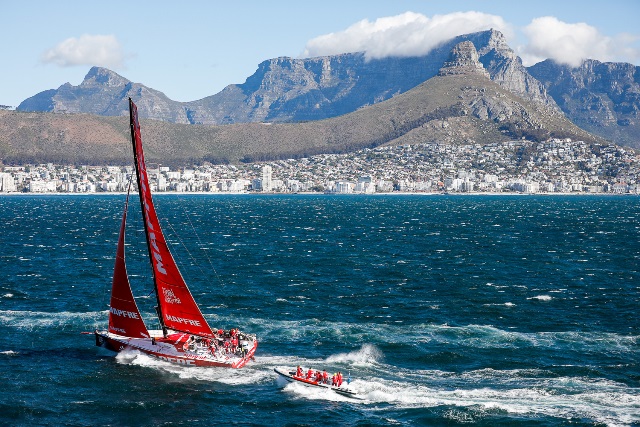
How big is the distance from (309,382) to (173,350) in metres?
11.3

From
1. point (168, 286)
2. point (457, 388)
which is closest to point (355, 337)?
point (457, 388)

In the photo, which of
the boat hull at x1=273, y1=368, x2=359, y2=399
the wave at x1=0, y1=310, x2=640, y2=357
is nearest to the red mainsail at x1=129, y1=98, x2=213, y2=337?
the wave at x1=0, y1=310, x2=640, y2=357

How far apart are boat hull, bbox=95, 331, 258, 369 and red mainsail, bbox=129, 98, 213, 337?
1190 mm

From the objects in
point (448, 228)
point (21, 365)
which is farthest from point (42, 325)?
point (448, 228)

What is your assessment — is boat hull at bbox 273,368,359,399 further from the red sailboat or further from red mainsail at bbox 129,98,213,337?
red mainsail at bbox 129,98,213,337

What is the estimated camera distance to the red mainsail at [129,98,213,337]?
58094 millimetres

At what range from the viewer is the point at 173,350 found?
189 feet

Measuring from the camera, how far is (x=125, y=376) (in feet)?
180

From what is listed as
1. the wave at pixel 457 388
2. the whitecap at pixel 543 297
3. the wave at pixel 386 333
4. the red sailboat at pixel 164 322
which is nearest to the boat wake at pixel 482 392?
the wave at pixel 457 388

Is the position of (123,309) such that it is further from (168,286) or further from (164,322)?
(168,286)

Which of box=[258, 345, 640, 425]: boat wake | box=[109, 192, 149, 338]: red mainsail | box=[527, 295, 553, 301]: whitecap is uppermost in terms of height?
box=[109, 192, 149, 338]: red mainsail

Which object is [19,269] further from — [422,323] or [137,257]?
[422,323]

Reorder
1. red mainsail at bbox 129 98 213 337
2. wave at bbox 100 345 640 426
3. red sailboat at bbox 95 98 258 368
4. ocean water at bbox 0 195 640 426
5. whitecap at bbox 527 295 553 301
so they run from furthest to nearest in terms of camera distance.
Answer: whitecap at bbox 527 295 553 301 < red mainsail at bbox 129 98 213 337 < red sailboat at bbox 95 98 258 368 < ocean water at bbox 0 195 640 426 < wave at bbox 100 345 640 426

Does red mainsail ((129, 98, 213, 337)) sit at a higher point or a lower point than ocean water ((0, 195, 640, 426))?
higher
